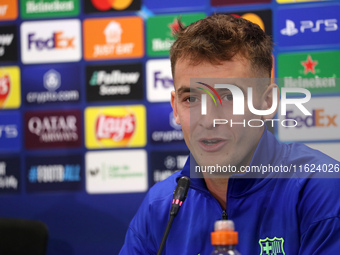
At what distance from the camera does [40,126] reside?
88.9 inches

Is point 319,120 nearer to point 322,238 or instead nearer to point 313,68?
point 313,68

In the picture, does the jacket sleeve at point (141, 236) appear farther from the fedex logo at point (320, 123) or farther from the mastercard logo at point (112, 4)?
the mastercard logo at point (112, 4)

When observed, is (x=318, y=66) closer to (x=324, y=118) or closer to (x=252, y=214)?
(x=324, y=118)

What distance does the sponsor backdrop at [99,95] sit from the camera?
2100 millimetres

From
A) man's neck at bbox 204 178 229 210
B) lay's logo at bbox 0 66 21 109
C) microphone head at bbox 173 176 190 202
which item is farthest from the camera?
lay's logo at bbox 0 66 21 109

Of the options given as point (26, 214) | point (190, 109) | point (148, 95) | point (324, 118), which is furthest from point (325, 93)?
point (26, 214)

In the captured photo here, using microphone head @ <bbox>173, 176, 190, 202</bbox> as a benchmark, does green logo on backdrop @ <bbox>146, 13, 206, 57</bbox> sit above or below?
above

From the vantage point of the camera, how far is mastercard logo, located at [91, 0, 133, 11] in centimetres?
221

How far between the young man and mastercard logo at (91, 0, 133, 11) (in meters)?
1.07

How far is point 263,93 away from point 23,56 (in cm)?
152

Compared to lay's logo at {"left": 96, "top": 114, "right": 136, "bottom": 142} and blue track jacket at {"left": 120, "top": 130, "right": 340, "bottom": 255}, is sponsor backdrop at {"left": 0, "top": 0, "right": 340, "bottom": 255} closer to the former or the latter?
lay's logo at {"left": 96, "top": 114, "right": 136, "bottom": 142}

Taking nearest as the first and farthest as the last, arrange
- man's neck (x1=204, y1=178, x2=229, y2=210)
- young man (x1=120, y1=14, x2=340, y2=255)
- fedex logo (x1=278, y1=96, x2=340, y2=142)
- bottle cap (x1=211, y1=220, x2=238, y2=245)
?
bottle cap (x1=211, y1=220, x2=238, y2=245) → young man (x1=120, y1=14, x2=340, y2=255) → man's neck (x1=204, y1=178, x2=229, y2=210) → fedex logo (x1=278, y1=96, x2=340, y2=142)

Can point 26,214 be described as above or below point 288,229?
below

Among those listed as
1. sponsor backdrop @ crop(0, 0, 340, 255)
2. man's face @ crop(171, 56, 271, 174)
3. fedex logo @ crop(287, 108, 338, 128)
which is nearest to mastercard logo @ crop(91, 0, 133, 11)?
sponsor backdrop @ crop(0, 0, 340, 255)
